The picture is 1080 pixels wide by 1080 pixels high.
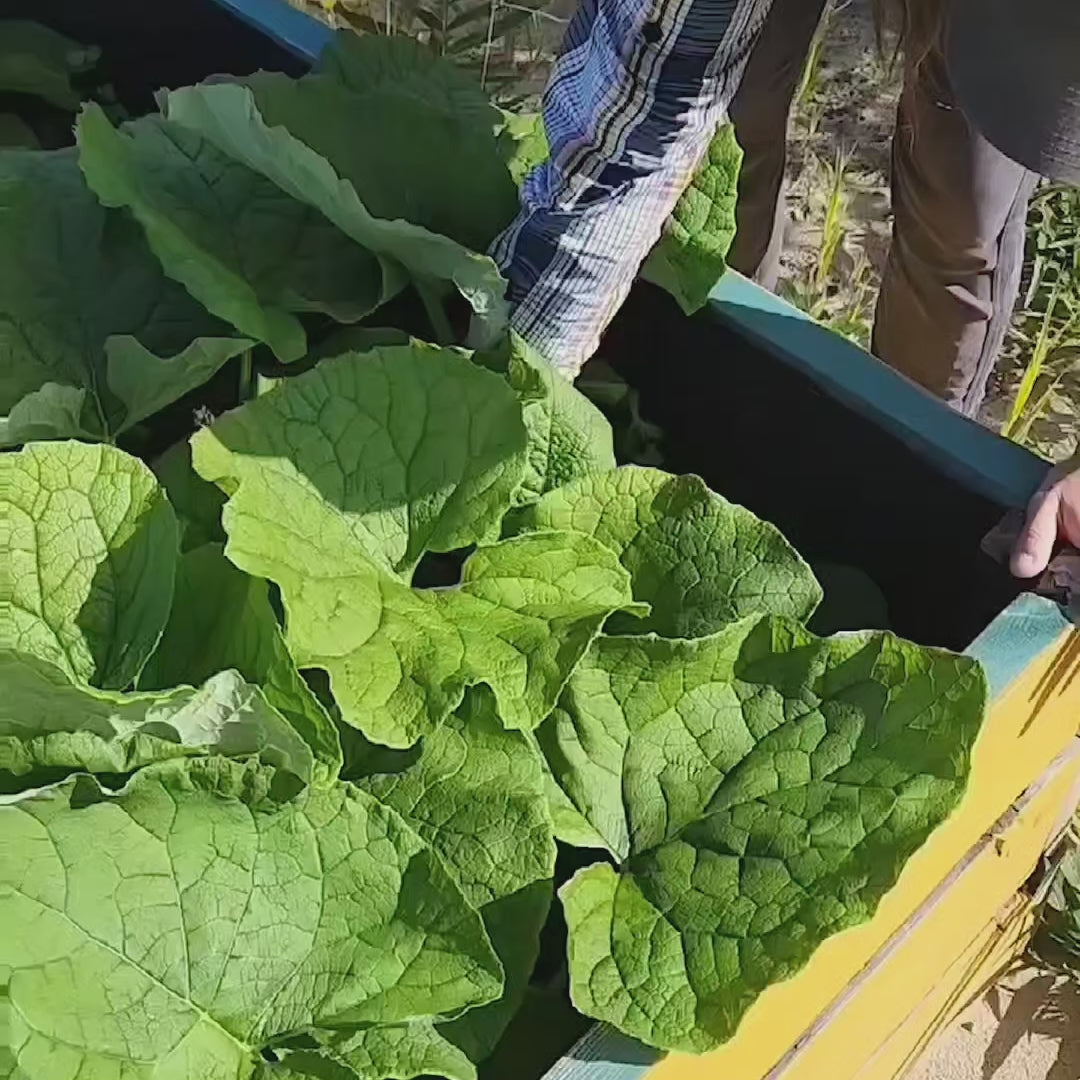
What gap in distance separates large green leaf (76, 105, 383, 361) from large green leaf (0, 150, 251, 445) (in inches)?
1.2

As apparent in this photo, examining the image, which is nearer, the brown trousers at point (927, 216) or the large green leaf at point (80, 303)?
the large green leaf at point (80, 303)

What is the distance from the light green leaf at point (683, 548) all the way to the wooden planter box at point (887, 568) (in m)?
0.10

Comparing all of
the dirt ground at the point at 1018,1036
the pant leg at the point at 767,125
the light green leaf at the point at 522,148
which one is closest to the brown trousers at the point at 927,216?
the pant leg at the point at 767,125

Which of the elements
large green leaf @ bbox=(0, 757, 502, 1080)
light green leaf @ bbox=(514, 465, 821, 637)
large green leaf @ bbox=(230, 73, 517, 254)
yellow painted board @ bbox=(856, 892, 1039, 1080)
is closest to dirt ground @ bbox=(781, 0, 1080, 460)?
yellow painted board @ bbox=(856, 892, 1039, 1080)

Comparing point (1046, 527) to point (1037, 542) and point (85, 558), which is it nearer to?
point (1037, 542)

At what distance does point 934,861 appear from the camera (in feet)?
2.30

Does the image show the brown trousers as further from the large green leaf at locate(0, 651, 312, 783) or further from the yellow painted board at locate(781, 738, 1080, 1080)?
the large green leaf at locate(0, 651, 312, 783)

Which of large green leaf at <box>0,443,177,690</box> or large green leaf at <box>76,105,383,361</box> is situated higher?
large green leaf at <box>76,105,383,361</box>

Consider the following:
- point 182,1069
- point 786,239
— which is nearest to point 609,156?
point 182,1069

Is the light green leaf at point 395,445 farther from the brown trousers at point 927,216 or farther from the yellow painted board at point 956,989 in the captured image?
the brown trousers at point 927,216

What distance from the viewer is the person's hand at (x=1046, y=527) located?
733 millimetres

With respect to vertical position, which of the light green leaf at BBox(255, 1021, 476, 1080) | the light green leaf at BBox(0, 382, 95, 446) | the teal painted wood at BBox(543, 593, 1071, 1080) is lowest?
the light green leaf at BBox(255, 1021, 476, 1080)

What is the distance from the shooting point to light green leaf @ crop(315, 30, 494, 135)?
91 centimetres

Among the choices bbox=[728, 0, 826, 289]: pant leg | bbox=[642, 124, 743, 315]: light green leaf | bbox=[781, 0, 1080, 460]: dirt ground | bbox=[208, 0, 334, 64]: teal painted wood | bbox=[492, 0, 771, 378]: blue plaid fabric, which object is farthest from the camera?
bbox=[781, 0, 1080, 460]: dirt ground
